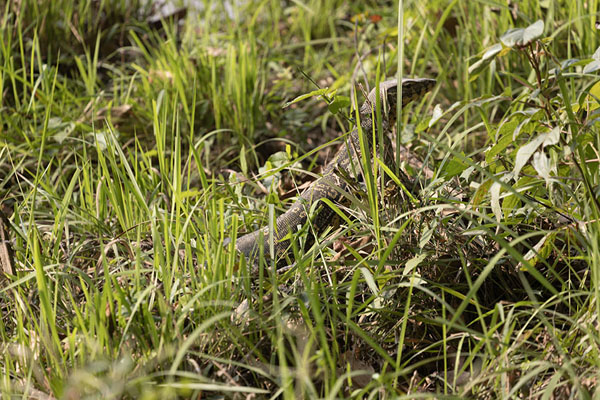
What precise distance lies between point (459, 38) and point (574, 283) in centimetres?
208

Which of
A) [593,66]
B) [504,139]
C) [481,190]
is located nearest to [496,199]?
[481,190]

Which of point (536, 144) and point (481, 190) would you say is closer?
point (536, 144)

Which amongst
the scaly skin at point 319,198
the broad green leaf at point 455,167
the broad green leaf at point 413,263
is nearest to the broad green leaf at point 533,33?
the broad green leaf at point 455,167

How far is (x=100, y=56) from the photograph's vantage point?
4.80 meters

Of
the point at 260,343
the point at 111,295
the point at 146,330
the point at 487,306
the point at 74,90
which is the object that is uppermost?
the point at 74,90

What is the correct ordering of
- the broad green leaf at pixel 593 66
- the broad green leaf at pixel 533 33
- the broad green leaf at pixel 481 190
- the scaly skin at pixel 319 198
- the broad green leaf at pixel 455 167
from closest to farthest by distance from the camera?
the broad green leaf at pixel 533 33
the broad green leaf at pixel 593 66
the broad green leaf at pixel 481 190
the broad green leaf at pixel 455 167
the scaly skin at pixel 319 198

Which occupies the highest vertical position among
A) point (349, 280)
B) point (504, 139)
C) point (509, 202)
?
point (504, 139)

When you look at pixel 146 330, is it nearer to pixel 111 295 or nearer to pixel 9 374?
pixel 111 295

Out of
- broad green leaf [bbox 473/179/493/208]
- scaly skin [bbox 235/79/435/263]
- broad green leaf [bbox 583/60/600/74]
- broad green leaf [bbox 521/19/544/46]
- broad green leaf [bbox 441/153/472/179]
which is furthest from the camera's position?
scaly skin [bbox 235/79/435/263]

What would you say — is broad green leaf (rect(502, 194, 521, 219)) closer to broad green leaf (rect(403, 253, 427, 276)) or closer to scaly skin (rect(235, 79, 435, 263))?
broad green leaf (rect(403, 253, 427, 276))

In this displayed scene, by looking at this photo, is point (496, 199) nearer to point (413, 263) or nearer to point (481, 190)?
point (481, 190)

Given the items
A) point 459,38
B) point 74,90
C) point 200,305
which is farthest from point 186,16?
point 200,305

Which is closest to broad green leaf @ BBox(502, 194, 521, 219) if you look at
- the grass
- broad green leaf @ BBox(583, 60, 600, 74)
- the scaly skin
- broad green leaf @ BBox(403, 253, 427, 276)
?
the grass

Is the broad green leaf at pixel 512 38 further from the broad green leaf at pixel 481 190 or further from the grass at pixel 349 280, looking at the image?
the broad green leaf at pixel 481 190
